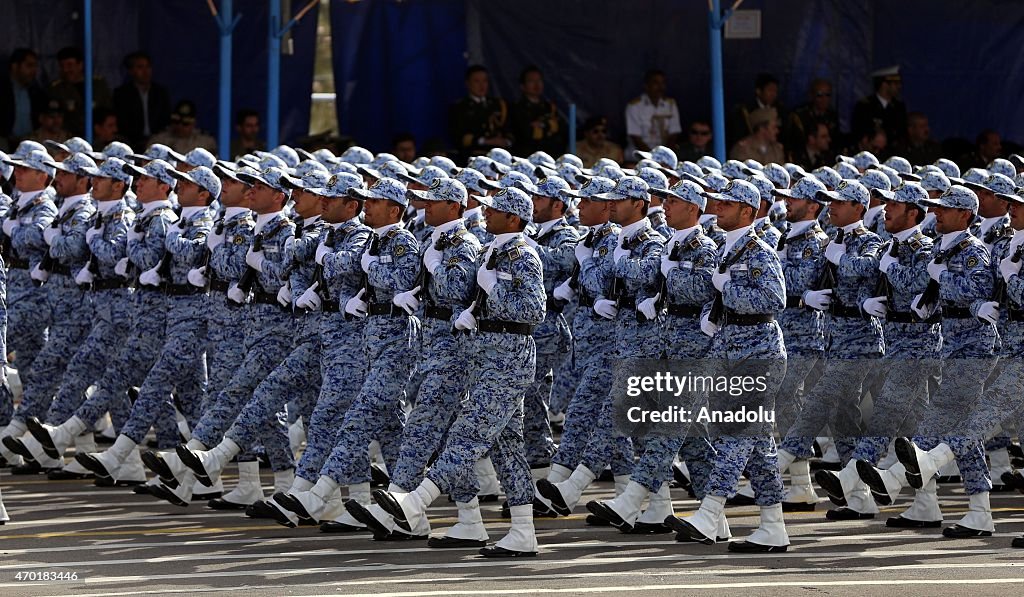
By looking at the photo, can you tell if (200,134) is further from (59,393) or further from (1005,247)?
(1005,247)

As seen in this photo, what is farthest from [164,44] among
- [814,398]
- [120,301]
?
[814,398]

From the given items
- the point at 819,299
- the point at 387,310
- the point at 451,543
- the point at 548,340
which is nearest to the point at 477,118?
the point at 548,340

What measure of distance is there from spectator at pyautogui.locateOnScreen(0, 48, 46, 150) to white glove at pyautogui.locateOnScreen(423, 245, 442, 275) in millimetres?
9477

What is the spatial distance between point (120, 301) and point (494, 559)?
4.44m

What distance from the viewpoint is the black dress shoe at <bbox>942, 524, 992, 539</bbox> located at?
11742 millimetres

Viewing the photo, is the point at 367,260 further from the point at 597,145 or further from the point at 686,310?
the point at 597,145

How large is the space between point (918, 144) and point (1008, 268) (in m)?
9.23

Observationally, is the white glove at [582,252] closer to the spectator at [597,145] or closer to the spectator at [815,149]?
the spectator at [597,145]

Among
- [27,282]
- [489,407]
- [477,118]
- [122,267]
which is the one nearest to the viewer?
[489,407]

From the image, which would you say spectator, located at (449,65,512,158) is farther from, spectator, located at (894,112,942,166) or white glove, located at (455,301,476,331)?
white glove, located at (455,301,476,331)

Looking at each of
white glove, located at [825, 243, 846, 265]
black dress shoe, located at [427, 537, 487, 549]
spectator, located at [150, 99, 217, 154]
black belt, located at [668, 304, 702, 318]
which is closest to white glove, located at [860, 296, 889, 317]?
white glove, located at [825, 243, 846, 265]

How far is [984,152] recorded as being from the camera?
20.9 m

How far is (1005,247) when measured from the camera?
12.4 m

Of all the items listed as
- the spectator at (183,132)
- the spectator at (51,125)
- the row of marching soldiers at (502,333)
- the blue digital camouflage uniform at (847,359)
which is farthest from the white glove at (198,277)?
the spectator at (51,125)
